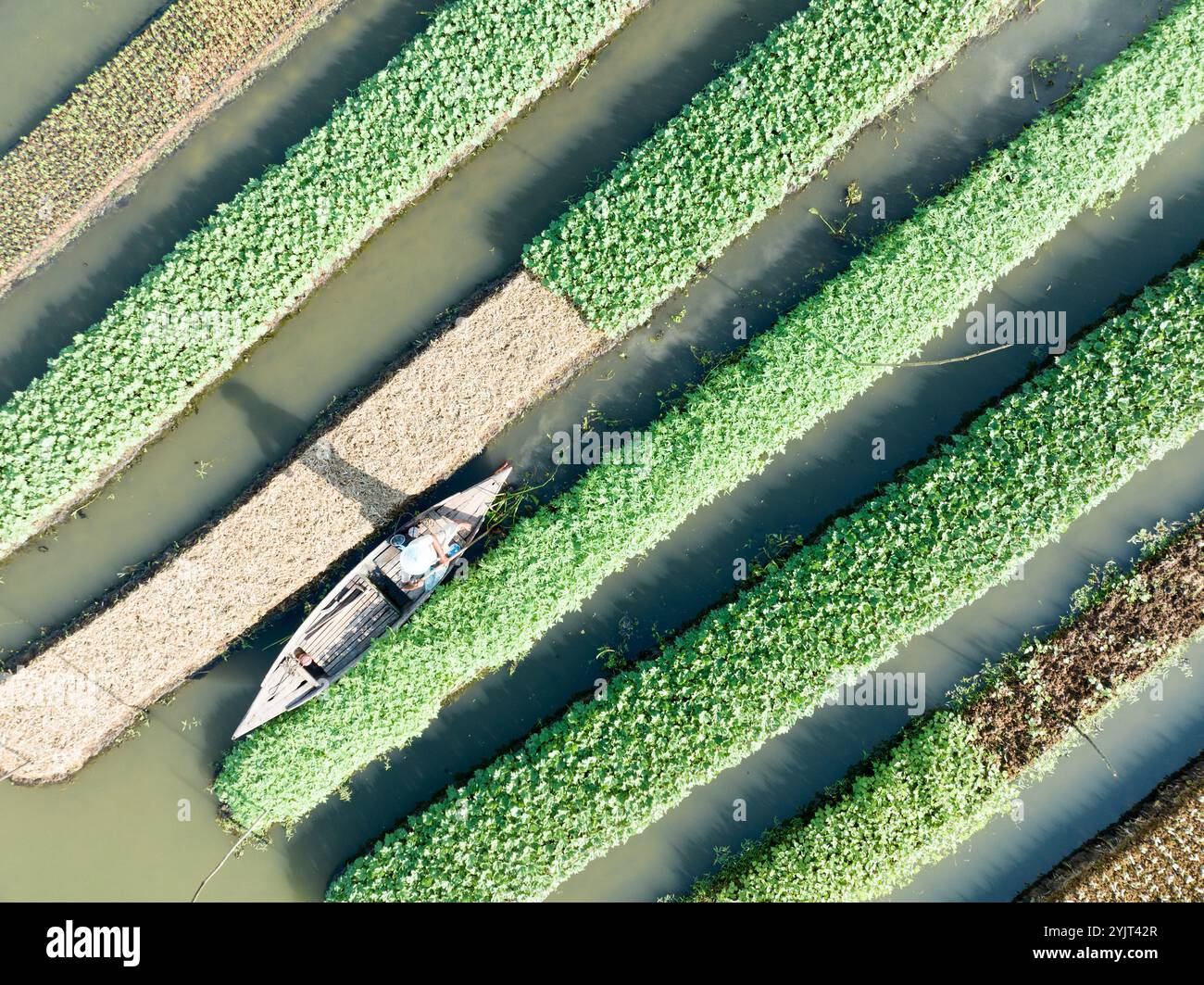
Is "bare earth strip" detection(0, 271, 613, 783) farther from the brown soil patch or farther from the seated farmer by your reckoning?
the brown soil patch

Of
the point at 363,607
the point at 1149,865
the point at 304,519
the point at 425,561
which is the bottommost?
the point at 1149,865

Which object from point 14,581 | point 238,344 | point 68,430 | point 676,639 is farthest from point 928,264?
point 14,581

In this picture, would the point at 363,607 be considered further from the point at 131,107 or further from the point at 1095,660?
the point at 1095,660

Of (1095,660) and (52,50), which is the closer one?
(1095,660)

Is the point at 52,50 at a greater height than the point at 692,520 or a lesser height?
greater

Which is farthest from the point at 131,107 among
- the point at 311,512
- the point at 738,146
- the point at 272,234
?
the point at 738,146

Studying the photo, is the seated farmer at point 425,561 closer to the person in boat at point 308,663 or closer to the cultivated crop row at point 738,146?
the person in boat at point 308,663
